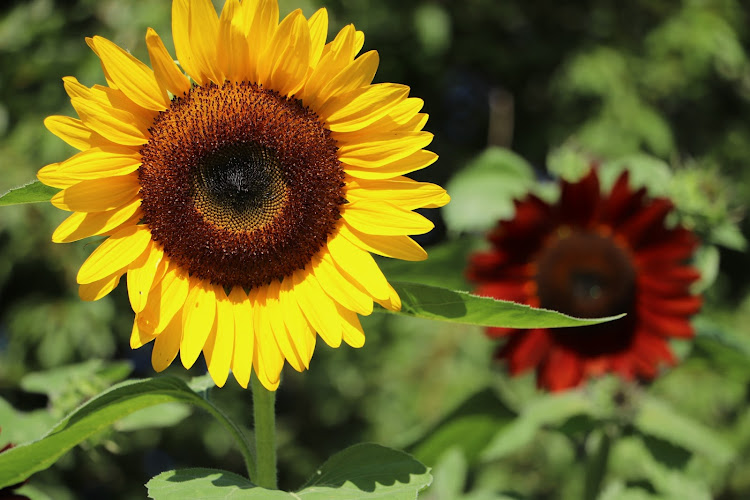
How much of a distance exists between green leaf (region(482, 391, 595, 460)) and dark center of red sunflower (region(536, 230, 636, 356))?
7 centimetres

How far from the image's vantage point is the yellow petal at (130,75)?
628 millimetres

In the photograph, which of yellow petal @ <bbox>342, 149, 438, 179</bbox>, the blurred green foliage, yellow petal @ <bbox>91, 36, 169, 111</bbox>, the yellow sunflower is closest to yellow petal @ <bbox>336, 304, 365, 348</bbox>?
the yellow sunflower

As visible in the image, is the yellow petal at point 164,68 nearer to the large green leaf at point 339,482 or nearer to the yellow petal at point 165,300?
the yellow petal at point 165,300

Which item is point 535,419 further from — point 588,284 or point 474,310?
point 474,310

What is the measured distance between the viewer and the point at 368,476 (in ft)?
2.19

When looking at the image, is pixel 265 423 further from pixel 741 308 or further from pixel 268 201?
pixel 741 308

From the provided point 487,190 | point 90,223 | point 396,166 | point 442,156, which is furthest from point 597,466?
point 442,156

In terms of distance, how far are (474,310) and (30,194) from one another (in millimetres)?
324

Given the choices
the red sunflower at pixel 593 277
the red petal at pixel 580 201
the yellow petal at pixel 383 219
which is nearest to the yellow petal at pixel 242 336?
the yellow petal at pixel 383 219

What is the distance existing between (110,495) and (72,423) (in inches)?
115

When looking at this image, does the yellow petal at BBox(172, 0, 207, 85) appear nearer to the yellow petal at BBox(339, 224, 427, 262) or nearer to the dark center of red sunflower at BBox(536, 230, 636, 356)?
the yellow petal at BBox(339, 224, 427, 262)

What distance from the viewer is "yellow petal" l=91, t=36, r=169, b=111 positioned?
63 centimetres

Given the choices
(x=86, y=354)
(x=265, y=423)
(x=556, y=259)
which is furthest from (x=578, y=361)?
(x=86, y=354)

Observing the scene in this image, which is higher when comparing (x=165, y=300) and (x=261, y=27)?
(x=261, y=27)
